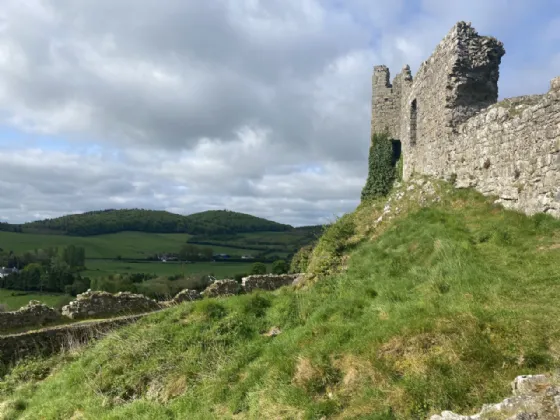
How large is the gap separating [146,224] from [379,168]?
94618mm

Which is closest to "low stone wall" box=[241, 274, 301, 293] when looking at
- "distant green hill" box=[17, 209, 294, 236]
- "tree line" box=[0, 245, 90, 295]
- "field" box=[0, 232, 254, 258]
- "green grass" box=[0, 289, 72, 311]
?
"green grass" box=[0, 289, 72, 311]

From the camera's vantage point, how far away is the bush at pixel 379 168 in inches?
850

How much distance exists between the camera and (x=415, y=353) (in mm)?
5863

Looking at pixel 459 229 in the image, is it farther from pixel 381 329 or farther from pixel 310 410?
pixel 310 410

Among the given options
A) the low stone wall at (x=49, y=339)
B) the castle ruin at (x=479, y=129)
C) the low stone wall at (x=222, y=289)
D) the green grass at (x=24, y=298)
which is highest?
the castle ruin at (x=479, y=129)

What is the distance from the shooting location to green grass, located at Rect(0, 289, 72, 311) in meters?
37.2

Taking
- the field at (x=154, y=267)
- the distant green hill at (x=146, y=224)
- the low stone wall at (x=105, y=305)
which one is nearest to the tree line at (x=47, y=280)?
the field at (x=154, y=267)

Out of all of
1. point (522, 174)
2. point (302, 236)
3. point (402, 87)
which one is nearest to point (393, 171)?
point (402, 87)

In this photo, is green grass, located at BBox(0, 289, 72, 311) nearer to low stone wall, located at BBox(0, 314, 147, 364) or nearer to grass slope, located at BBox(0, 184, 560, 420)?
low stone wall, located at BBox(0, 314, 147, 364)

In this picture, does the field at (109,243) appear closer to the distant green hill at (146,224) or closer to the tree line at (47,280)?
the distant green hill at (146,224)

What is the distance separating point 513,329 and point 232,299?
7525 millimetres

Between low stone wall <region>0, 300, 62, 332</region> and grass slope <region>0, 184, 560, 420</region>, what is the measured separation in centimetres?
400

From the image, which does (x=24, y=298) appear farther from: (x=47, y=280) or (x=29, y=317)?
(x=29, y=317)

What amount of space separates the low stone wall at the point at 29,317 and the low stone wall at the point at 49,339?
2.40 m
